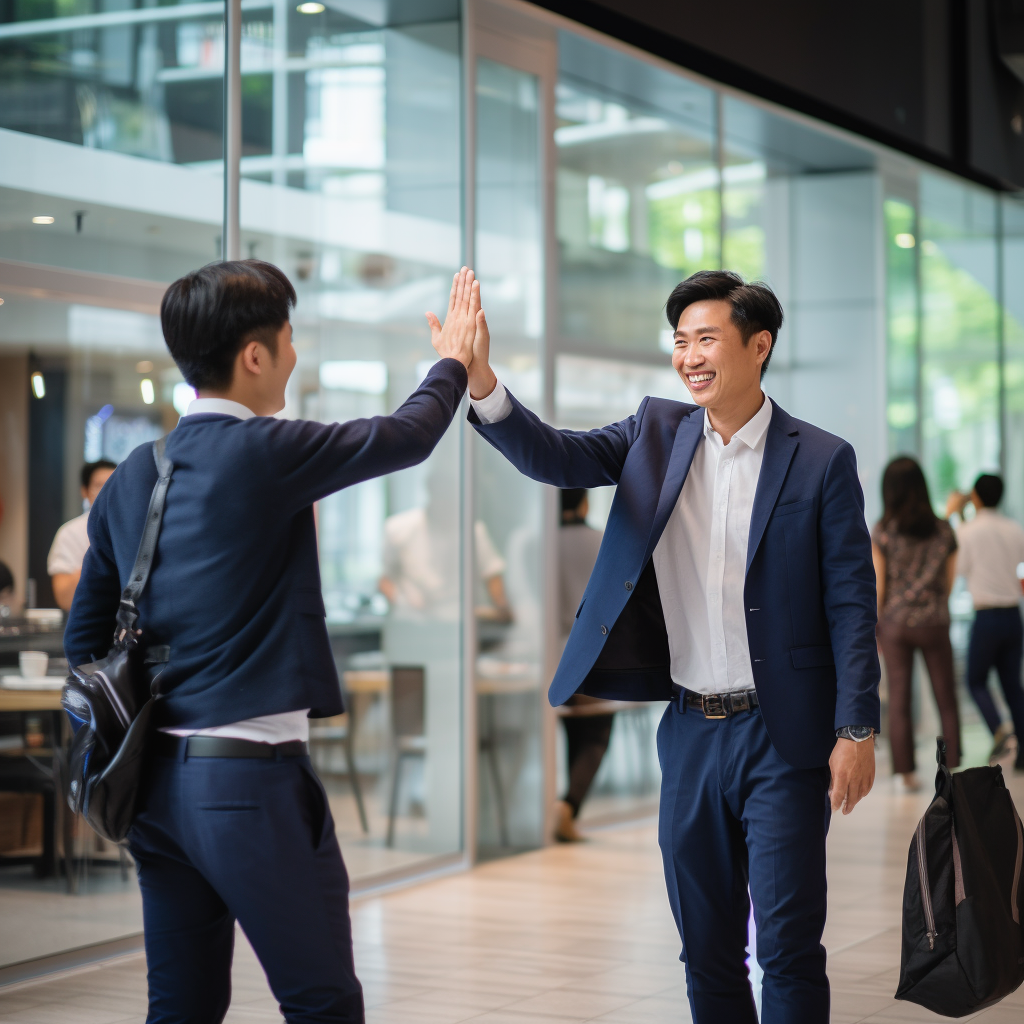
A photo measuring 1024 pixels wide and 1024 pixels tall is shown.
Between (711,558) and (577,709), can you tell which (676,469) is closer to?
(711,558)

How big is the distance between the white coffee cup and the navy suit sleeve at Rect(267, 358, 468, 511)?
9.08 feet

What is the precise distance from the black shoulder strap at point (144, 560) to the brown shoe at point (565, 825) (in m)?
4.59

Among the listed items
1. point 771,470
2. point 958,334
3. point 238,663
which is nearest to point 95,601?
point 238,663

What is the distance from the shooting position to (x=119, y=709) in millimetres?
1990

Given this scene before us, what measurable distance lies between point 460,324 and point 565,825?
14.2 ft

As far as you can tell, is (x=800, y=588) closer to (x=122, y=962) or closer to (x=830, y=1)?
(x=122, y=962)

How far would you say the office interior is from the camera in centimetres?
454

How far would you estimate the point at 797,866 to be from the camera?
2.59m

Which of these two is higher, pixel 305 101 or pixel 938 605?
pixel 305 101

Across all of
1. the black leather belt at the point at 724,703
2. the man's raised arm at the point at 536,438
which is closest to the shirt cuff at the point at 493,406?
the man's raised arm at the point at 536,438

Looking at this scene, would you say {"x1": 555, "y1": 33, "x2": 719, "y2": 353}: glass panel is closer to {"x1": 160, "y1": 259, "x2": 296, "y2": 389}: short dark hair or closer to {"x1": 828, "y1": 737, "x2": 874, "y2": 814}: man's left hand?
{"x1": 828, "y1": 737, "x2": 874, "y2": 814}: man's left hand

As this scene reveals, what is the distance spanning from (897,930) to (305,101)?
147 inches

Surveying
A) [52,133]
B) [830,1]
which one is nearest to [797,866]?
[52,133]

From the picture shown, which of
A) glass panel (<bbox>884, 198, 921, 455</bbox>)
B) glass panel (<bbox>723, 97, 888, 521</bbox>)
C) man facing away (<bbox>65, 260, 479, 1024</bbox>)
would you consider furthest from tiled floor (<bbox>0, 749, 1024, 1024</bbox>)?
glass panel (<bbox>884, 198, 921, 455</bbox>)
